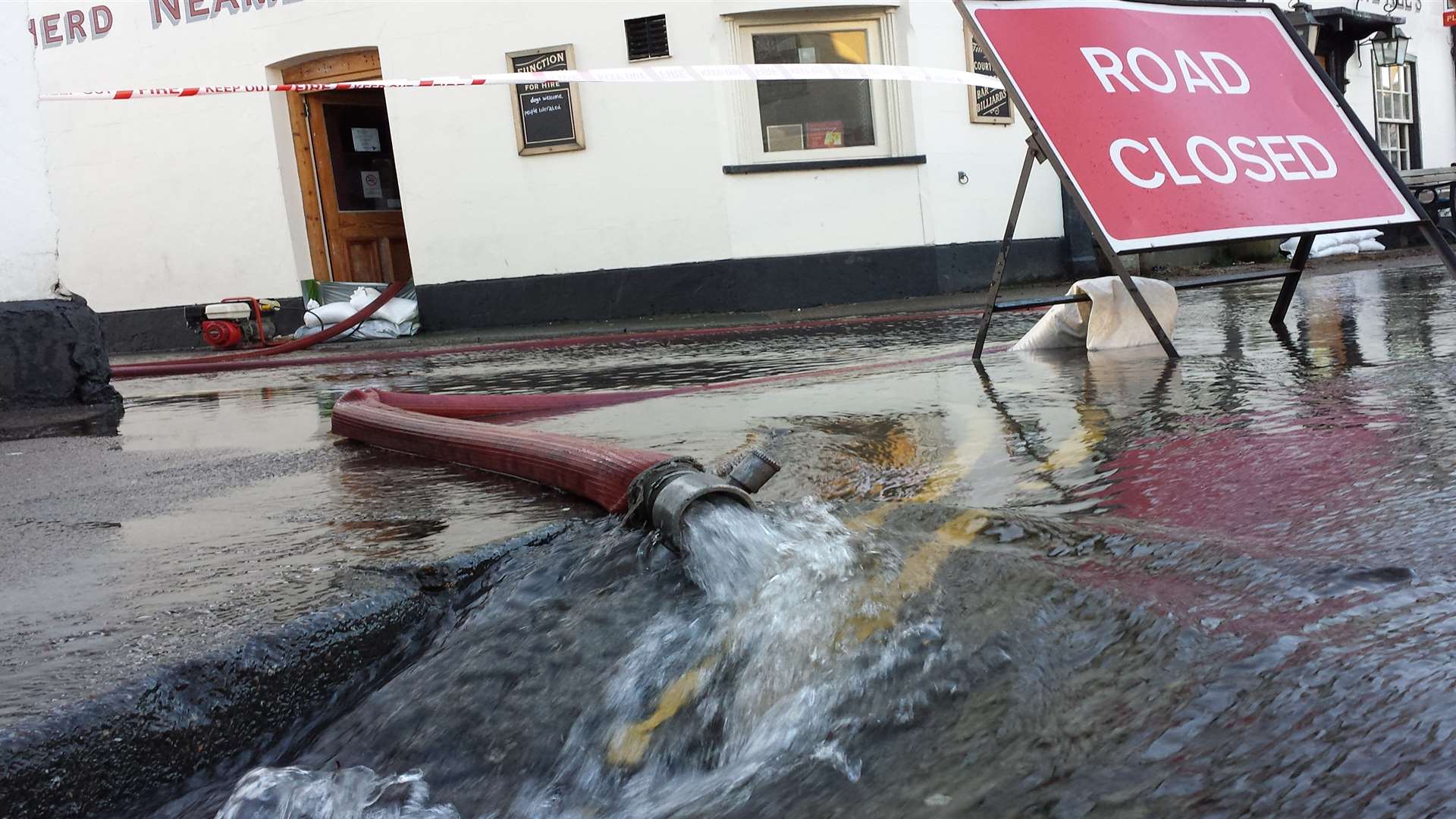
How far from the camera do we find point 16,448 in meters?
3.67

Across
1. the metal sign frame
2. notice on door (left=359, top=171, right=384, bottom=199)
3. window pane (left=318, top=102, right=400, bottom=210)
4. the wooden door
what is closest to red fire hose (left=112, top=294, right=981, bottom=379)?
the metal sign frame

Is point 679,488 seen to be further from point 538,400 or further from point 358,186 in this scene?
point 358,186

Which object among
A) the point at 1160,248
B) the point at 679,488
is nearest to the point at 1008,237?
the point at 1160,248

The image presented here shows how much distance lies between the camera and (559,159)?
10211 mm

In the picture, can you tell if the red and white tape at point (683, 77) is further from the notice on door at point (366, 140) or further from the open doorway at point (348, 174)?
the notice on door at point (366, 140)

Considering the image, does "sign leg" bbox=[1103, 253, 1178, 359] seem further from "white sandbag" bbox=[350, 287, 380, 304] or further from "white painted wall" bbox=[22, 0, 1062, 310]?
"white sandbag" bbox=[350, 287, 380, 304]

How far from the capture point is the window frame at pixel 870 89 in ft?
32.5

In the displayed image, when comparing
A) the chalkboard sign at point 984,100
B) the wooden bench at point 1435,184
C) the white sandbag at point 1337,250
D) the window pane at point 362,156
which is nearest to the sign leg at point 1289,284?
the chalkboard sign at point 984,100

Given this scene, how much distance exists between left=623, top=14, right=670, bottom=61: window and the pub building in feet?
0.06

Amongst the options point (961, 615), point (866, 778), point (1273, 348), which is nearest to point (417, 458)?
point (961, 615)

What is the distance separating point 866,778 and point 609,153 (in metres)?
9.40

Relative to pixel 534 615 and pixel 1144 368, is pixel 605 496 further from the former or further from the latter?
pixel 1144 368

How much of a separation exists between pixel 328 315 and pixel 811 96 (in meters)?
4.90

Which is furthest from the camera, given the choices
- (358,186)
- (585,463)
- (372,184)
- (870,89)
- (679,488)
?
(372,184)
